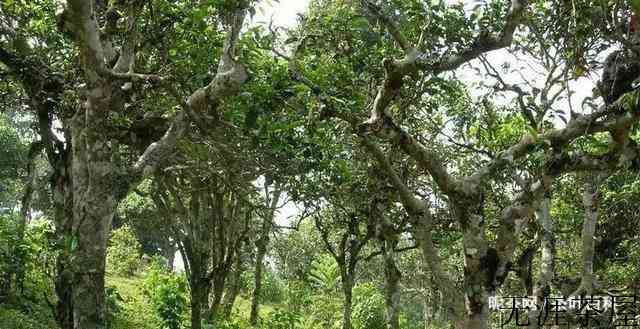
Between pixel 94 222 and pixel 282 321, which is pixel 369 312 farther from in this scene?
pixel 94 222

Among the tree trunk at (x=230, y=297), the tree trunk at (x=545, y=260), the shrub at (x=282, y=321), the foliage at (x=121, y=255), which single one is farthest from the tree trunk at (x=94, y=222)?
the foliage at (x=121, y=255)

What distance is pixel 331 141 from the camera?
9.53m

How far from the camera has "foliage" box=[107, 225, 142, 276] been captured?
85.3 feet

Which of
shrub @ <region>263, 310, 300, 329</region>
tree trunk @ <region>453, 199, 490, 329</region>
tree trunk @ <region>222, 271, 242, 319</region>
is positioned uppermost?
tree trunk @ <region>453, 199, 490, 329</region>

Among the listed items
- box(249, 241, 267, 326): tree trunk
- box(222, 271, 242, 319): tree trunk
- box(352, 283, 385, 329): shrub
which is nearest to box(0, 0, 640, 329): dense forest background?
box(222, 271, 242, 319): tree trunk

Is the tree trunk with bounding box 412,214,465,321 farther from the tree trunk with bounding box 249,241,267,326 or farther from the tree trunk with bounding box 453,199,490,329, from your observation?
the tree trunk with bounding box 249,241,267,326

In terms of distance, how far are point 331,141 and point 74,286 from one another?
4.73 metres

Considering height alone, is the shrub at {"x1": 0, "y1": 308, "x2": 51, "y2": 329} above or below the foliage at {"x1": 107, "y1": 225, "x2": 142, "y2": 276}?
below

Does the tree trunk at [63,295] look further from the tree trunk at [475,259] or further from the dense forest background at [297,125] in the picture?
the tree trunk at [475,259]

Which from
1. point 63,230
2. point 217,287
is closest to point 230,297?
point 217,287

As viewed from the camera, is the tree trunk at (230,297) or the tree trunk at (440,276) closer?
the tree trunk at (440,276)

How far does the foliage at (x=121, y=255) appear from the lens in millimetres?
26000

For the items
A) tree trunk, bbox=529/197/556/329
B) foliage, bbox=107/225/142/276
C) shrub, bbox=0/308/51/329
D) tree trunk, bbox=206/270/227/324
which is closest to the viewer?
shrub, bbox=0/308/51/329

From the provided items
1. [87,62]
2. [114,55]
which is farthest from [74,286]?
[114,55]
